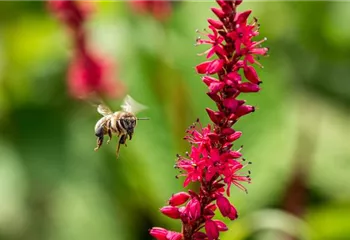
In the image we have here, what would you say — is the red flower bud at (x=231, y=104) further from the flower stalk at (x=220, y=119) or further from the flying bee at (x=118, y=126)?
the flying bee at (x=118, y=126)

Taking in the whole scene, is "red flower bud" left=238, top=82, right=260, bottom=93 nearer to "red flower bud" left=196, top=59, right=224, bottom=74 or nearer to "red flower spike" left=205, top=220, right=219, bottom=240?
"red flower bud" left=196, top=59, right=224, bottom=74

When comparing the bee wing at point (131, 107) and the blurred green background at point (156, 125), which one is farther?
the blurred green background at point (156, 125)

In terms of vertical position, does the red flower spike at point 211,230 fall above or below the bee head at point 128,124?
below

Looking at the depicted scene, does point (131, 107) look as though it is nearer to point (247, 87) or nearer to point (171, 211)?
point (171, 211)

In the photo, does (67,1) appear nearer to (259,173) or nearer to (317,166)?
(259,173)

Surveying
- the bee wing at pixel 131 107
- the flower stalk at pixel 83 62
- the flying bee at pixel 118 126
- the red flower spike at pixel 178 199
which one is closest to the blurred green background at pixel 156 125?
the flower stalk at pixel 83 62

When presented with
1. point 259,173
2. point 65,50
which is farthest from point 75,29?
point 65,50

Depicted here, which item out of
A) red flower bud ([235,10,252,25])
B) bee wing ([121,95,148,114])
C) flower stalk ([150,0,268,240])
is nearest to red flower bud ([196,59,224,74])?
flower stalk ([150,0,268,240])
